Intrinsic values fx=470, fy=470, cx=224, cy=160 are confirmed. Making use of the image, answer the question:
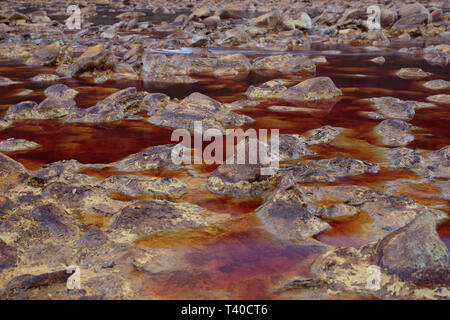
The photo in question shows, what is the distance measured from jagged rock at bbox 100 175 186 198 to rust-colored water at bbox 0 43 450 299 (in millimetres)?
48

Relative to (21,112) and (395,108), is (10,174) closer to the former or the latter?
(21,112)

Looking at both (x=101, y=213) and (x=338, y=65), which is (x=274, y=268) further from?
(x=338, y=65)

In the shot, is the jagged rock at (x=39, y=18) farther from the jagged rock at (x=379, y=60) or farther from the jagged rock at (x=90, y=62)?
the jagged rock at (x=379, y=60)

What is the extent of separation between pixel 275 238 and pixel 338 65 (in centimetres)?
412

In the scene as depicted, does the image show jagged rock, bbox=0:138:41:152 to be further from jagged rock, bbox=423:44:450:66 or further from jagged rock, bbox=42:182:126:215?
jagged rock, bbox=423:44:450:66

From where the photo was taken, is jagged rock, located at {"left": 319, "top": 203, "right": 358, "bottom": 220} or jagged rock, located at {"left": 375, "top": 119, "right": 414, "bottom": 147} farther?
jagged rock, located at {"left": 375, "top": 119, "right": 414, "bottom": 147}

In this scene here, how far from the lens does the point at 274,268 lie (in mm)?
1448

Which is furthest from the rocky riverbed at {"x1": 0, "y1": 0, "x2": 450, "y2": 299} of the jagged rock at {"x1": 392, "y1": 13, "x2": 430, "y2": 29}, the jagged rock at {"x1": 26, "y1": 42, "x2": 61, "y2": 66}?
the jagged rock at {"x1": 392, "y1": 13, "x2": 430, "y2": 29}

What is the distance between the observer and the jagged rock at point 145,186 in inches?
77.0

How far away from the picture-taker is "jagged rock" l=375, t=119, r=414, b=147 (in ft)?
8.57

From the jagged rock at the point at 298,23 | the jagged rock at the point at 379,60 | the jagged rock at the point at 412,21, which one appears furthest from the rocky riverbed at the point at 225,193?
the jagged rock at the point at 412,21

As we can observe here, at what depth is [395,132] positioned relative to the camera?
8.92ft
